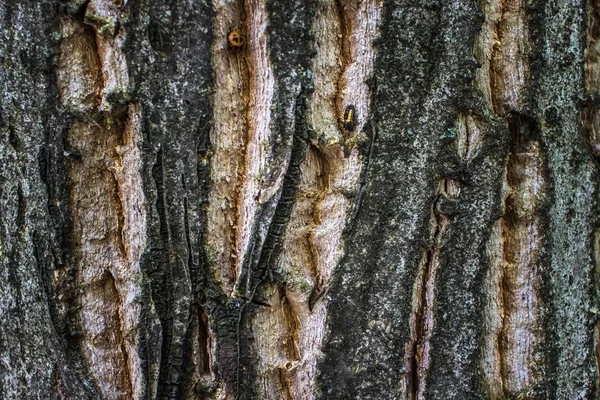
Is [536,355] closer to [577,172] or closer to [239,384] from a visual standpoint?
[577,172]

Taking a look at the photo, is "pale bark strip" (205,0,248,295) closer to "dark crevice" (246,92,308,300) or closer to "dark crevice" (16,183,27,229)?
"dark crevice" (246,92,308,300)

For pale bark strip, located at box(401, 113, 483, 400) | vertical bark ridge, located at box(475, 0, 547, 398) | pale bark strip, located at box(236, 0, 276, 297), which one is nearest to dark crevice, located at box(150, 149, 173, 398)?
pale bark strip, located at box(236, 0, 276, 297)

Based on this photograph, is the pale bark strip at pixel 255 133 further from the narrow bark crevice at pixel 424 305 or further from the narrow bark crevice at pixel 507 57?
the narrow bark crevice at pixel 507 57

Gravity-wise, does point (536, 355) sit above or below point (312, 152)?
below

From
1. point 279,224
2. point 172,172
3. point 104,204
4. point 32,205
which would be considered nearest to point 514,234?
point 279,224

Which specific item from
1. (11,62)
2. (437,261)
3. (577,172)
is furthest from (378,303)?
(11,62)

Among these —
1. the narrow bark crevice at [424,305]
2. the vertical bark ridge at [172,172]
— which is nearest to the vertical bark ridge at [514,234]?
the narrow bark crevice at [424,305]

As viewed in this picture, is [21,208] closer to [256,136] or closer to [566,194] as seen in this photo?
[256,136]
